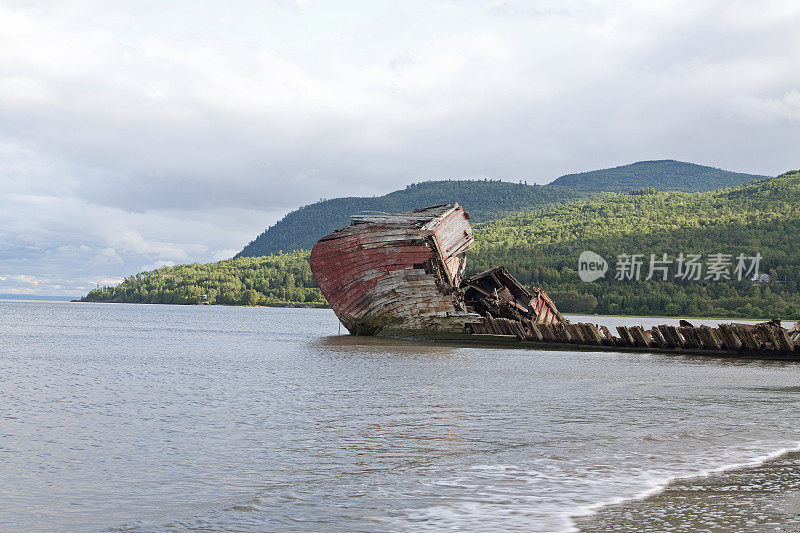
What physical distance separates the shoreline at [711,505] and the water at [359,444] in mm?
174

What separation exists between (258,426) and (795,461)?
7590 mm

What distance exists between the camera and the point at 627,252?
127500 mm

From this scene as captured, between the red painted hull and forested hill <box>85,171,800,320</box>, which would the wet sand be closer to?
the red painted hull

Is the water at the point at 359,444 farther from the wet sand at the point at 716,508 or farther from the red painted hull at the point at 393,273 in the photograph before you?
the red painted hull at the point at 393,273

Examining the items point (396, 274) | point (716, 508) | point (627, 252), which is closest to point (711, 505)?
point (716, 508)

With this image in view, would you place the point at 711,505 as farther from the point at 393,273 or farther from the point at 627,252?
the point at 627,252

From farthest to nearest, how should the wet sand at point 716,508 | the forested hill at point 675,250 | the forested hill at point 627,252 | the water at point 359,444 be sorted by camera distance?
the forested hill at point 627,252, the forested hill at point 675,250, the water at point 359,444, the wet sand at point 716,508

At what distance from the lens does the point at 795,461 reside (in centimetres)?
907

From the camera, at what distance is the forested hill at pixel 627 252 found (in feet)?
356

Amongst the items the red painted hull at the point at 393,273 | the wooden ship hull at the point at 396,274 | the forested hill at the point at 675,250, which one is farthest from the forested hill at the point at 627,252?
the red painted hull at the point at 393,273

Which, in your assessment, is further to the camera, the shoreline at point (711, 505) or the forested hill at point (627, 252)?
the forested hill at point (627, 252)

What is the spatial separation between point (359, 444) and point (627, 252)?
123537 millimetres

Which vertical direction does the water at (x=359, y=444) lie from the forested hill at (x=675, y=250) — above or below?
below

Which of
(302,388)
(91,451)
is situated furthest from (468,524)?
(302,388)
